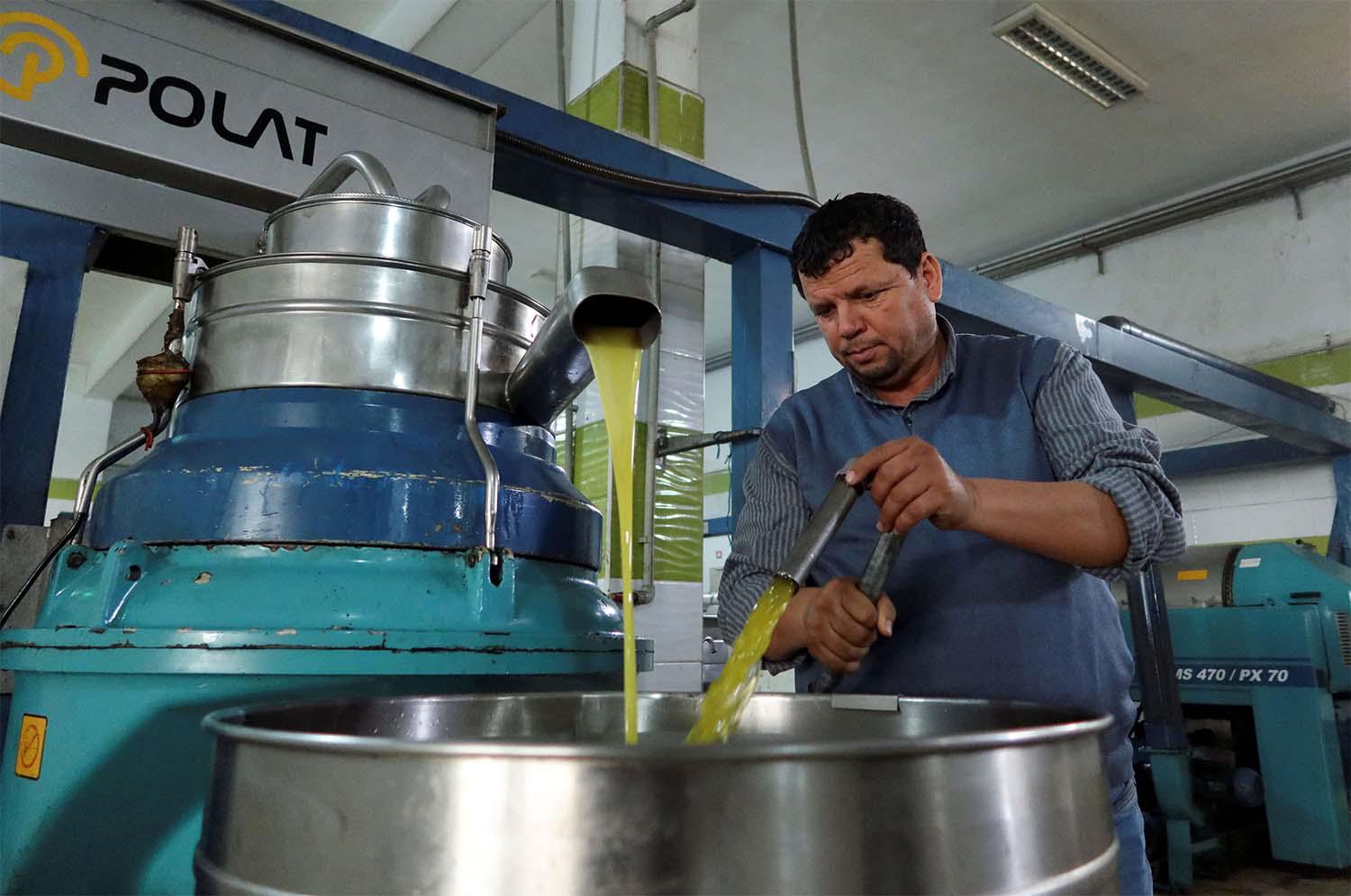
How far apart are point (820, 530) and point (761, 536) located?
0.32 meters

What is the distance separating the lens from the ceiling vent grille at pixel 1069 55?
298 cm

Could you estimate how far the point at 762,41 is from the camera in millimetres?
3098

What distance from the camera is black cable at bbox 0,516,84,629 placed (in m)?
0.79

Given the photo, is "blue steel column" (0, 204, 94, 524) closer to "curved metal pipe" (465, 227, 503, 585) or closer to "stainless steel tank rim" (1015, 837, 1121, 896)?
"curved metal pipe" (465, 227, 503, 585)

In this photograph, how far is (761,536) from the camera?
1.03 meters

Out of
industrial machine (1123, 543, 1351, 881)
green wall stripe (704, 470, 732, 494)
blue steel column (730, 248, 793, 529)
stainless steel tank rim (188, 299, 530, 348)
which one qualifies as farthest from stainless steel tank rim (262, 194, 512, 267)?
green wall stripe (704, 470, 732, 494)

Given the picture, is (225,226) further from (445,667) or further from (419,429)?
(445,667)

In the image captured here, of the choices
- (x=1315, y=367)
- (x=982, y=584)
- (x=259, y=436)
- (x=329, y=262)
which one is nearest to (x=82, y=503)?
(x=259, y=436)

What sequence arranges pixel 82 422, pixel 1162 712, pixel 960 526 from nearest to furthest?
1. pixel 960 526
2. pixel 1162 712
3. pixel 82 422

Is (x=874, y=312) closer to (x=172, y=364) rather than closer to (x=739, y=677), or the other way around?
(x=739, y=677)

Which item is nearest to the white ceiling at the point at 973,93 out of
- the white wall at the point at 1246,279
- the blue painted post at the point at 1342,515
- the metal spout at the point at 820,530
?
the white wall at the point at 1246,279

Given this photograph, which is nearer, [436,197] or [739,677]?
[739,677]

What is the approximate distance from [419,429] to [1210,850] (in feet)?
9.53

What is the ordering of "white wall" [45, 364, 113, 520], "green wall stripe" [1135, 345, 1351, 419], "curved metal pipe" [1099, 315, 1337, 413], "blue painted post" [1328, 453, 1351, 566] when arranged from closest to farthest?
"curved metal pipe" [1099, 315, 1337, 413] < "blue painted post" [1328, 453, 1351, 566] < "green wall stripe" [1135, 345, 1351, 419] < "white wall" [45, 364, 113, 520]
